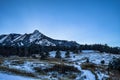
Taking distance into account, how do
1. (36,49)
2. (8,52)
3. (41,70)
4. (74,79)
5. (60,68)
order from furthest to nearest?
(36,49) < (8,52) < (60,68) < (41,70) < (74,79)

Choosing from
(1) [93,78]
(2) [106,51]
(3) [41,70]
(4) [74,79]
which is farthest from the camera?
(2) [106,51]

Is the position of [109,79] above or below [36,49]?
below

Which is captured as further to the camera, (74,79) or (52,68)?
(52,68)

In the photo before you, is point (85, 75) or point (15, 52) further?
point (15, 52)

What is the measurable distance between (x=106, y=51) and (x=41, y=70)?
145630 mm

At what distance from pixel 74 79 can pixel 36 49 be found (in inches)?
4496

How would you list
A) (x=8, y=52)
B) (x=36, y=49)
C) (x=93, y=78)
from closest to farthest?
(x=93, y=78)
(x=8, y=52)
(x=36, y=49)

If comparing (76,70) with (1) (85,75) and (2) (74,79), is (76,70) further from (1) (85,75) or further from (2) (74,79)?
(2) (74,79)

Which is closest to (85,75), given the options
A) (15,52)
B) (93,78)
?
(93,78)

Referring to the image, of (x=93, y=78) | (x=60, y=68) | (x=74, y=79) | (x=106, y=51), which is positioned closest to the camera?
(x=74, y=79)

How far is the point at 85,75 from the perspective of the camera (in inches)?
2549

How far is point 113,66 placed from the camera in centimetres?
8912

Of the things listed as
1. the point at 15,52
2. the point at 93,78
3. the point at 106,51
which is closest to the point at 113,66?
the point at 93,78

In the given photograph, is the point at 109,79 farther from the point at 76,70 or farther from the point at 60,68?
the point at 60,68
